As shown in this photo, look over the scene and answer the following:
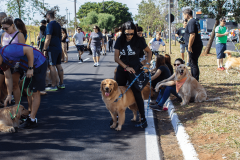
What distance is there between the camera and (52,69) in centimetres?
740

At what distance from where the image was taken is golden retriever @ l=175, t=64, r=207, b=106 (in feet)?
18.1

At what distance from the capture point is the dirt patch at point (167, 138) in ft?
11.5

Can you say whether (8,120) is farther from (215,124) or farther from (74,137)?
(215,124)

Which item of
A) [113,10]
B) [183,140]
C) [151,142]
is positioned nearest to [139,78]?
[151,142]

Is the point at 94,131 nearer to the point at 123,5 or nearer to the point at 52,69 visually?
the point at 52,69

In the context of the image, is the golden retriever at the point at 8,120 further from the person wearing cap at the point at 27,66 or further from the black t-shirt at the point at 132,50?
the black t-shirt at the point at 132,50

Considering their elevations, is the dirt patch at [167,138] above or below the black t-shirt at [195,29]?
below

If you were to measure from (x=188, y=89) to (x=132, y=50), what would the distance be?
2.00m

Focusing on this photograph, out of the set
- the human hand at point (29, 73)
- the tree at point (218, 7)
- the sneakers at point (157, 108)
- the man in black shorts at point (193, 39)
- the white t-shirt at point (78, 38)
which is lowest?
the sneakers at point (157, 108)

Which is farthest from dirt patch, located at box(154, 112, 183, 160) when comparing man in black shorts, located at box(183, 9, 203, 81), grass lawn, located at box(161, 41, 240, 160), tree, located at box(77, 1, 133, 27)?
tree, located at box(77, 1, 133, 27)

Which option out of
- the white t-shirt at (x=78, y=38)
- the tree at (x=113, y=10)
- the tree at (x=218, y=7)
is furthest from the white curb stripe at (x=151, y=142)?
the tree at (x=113, y=10)

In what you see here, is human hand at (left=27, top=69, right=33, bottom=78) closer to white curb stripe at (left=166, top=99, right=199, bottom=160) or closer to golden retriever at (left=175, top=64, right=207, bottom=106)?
white curb stripe at (left=166, top=99, right=199, bottom=160)

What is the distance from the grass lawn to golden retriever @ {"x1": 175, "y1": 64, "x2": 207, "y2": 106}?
17cm

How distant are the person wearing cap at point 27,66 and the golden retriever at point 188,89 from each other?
9.48 ft
